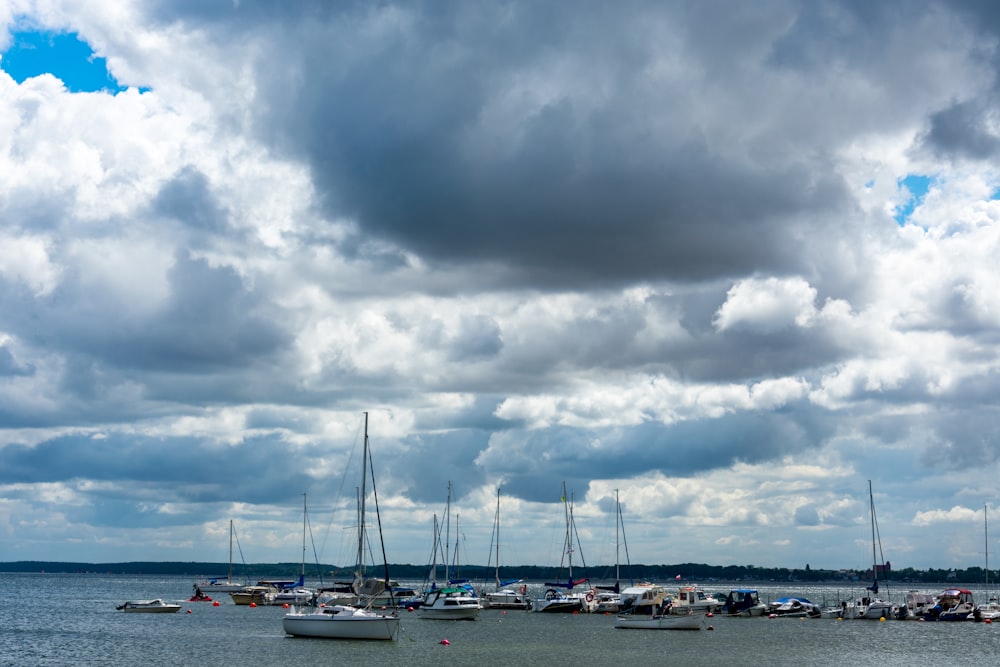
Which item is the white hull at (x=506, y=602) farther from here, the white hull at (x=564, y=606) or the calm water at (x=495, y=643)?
the calm water at (x=495, y=643)

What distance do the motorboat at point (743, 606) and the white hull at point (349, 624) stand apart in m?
85.9

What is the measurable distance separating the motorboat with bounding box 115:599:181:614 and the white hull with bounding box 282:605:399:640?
7250cm

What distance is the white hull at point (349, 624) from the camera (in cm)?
10956

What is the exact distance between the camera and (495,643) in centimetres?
11675

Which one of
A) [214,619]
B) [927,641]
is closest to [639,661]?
[927,641]

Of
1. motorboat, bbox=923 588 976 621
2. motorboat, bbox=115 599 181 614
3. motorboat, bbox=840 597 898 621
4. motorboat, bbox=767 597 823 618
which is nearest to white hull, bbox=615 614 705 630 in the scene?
motorboat, bbox=840 597 898 621

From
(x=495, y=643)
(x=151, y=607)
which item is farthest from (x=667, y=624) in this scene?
(x=151, y=607)

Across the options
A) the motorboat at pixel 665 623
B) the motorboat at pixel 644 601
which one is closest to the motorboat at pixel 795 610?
the motorboat at pixel 644 601

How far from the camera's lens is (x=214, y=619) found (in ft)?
520

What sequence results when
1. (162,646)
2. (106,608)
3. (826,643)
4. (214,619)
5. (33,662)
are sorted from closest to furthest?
(33,662), (162,646), (826,643), (214,619), (106,608)

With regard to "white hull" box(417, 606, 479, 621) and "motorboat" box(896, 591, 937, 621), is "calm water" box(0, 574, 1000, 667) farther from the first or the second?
"motorboat" box(896, 591, 937, 621)

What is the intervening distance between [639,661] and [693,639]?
30.5m

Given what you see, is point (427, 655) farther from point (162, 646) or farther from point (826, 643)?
point (826, 643)

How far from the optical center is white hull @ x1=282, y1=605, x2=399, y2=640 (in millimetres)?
109562
